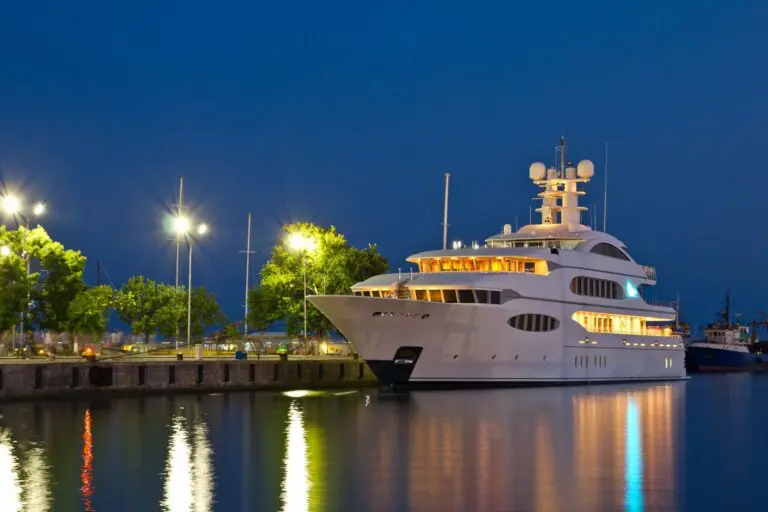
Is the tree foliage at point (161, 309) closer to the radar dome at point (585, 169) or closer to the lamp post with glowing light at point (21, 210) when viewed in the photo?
the lamp post with glowing light at point (21, 210)

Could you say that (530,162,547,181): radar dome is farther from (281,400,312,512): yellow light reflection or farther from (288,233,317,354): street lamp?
(281,400,312,512): yellow light reflection

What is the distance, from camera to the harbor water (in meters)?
30.5

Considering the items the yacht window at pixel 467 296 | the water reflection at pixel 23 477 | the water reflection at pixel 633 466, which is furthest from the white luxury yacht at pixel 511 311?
the water reflection at pixel 23 477

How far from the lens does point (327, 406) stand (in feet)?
187

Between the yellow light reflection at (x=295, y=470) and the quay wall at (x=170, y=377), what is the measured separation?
524 inches

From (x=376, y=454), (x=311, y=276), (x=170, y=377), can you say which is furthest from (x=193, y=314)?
(x=376, y=454)

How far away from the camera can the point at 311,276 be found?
85.8 m

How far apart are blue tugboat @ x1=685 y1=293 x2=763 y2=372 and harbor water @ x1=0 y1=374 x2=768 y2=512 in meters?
75.3

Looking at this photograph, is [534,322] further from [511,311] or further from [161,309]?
[161,309]

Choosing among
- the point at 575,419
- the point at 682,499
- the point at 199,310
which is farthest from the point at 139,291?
the point at 682,499

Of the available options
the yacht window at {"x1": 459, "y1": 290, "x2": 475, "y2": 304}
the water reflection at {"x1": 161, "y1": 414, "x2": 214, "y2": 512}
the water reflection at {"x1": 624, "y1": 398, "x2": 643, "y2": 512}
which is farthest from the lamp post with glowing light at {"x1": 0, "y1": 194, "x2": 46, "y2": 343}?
the water reflection at {"x1": 624, "y1": 398, "x2": 643, "y2": 512}

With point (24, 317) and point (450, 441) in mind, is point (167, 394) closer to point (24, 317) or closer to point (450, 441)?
point (24, 317)

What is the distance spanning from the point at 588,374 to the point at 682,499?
41724 mm

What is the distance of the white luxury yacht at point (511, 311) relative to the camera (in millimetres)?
62719
